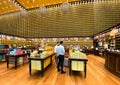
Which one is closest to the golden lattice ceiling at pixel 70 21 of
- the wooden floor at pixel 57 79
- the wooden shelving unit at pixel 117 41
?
the wooden shelving unit at pixel 117 41

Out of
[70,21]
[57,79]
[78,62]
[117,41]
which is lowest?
[57,79]

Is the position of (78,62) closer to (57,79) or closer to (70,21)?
(57,79)

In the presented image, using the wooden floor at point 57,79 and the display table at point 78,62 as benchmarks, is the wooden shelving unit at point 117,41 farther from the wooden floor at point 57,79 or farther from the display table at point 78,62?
the display table at point 78,62

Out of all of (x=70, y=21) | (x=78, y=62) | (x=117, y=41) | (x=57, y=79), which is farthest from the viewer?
(x=70, y=21)

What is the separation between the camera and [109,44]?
35.3 ft

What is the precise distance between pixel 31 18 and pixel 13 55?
38.1 ft

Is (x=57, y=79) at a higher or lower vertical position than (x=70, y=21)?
lower

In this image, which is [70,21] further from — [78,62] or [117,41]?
[78,62]

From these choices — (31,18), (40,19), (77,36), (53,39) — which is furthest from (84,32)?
(31,18)

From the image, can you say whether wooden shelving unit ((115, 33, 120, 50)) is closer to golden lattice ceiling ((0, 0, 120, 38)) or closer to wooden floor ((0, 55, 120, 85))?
wooden floor ((0, 55, 120, 85))

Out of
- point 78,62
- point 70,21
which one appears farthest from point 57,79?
point 70,21

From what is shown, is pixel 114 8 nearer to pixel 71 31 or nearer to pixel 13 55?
pixel 71 31

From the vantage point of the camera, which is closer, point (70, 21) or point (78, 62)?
point (78, 62)

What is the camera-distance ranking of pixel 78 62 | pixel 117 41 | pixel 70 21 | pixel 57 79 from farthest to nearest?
pixel 70 21 < pixel 117 41 < pixel 78 62 < pixel 57 79
